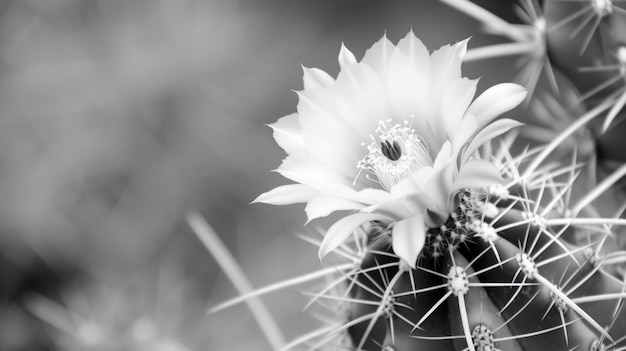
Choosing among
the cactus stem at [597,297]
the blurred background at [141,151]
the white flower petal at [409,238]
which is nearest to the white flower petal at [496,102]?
the white flower petal at [409,238]

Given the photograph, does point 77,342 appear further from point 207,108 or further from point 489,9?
point 489,9

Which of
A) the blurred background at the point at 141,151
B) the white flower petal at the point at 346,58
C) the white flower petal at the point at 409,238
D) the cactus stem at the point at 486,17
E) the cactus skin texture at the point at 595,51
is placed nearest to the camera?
the white flower petal at the point at 409,238

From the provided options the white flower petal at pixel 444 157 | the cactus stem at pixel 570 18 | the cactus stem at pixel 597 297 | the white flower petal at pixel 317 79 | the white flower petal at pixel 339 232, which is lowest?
the cactus stem at pixel 597 297

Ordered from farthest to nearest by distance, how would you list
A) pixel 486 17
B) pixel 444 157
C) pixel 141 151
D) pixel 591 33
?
pixel 141 151
pixel 486 17
pixel 591 33
pixel 444 157

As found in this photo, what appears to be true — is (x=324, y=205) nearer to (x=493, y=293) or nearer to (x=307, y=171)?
(x=307, y=171)

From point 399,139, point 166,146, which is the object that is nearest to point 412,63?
point 399,139

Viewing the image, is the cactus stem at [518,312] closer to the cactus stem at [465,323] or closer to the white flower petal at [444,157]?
the cactus stem at [465,323]

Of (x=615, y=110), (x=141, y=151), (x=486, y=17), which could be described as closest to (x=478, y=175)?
(x=615, y=110)
